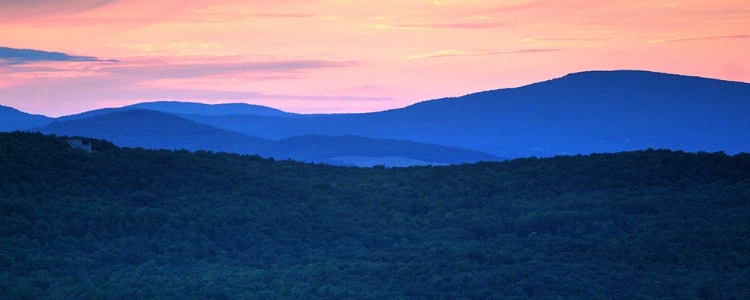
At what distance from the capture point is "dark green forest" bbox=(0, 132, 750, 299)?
25.3m

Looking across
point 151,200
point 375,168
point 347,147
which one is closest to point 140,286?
point 151,200

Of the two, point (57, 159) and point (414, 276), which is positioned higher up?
point (57, 159)

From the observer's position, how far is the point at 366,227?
118ft

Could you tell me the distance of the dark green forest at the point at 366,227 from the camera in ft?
82.9

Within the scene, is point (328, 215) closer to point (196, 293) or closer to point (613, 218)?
point (613, 218)

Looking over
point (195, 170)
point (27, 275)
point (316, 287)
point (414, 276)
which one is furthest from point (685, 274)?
point (195, 170)

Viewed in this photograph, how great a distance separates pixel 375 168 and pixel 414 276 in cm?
2518

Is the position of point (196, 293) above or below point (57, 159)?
below

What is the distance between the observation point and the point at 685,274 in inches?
1038

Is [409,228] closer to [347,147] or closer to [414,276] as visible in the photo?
[414,276]

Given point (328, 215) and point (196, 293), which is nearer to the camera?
point (196, 293)

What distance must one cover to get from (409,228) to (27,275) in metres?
14.9

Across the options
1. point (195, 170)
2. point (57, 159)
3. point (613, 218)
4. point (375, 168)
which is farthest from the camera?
point (375, 168)

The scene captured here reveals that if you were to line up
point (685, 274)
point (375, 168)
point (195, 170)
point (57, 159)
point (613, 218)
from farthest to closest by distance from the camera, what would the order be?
point (375, 168) < point (195, 170) < point (57, 159) < point (613, 218) < point (685, 274)
